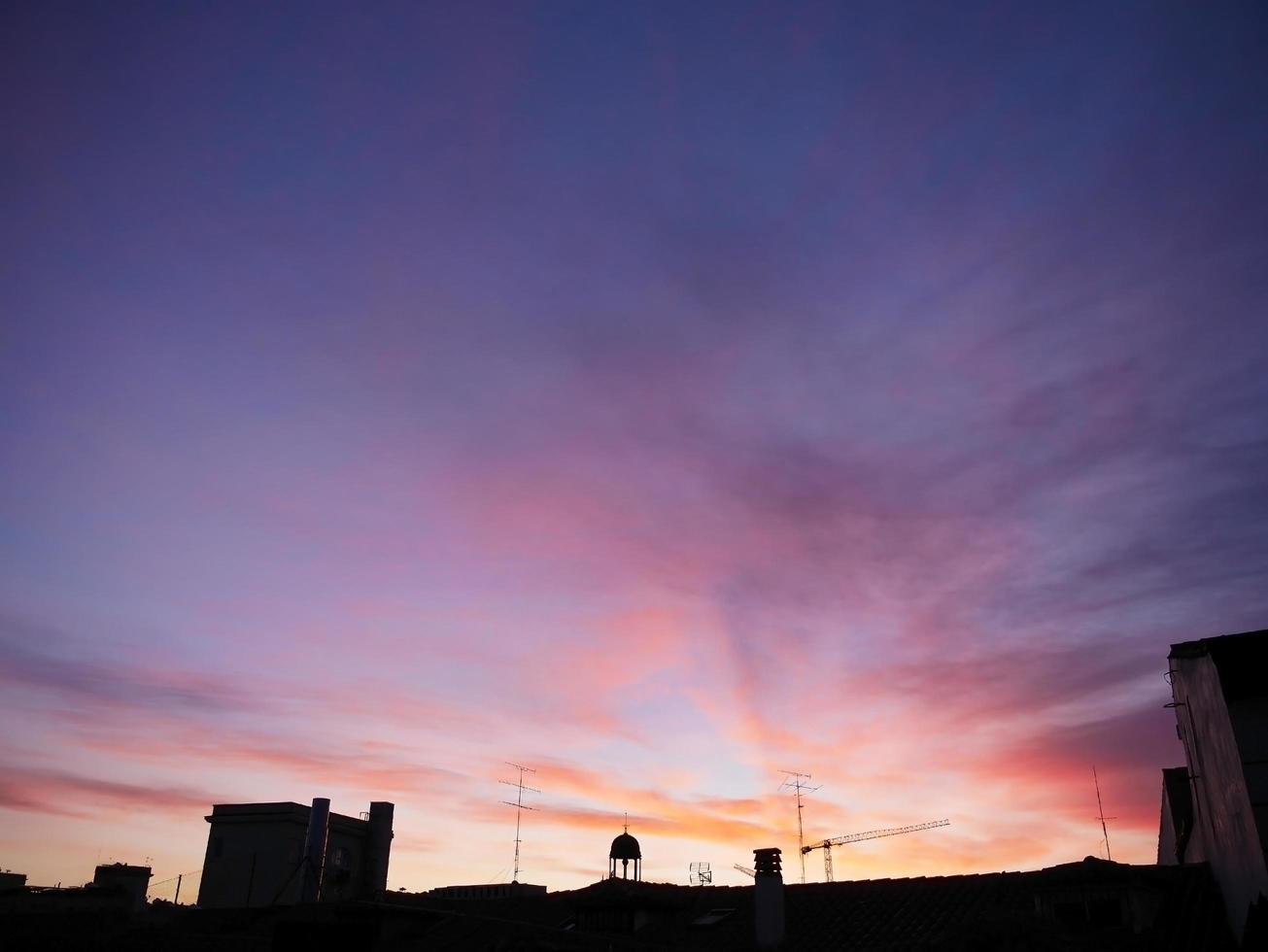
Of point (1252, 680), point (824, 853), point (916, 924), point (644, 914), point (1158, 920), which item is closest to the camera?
point (1252, 680)

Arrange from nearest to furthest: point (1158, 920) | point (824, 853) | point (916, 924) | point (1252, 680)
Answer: point (1252, 680)
point (1158, 920)
point (916, 924)
point (824, 853)

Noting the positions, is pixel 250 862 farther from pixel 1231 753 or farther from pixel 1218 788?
pixel 1231 753

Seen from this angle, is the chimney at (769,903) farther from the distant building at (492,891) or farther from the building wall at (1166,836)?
the distant building at (492,891)

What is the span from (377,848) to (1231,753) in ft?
227

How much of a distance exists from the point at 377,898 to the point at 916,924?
51016 millimetres

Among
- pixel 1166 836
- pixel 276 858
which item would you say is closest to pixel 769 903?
pixel 1166 836

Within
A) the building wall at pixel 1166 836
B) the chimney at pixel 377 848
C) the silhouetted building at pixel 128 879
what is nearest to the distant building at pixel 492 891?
the chimney at pixel 377 848

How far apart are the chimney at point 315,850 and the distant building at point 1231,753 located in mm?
56911

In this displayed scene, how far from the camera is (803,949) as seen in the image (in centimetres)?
3438

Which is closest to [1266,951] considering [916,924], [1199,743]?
[1199,743]

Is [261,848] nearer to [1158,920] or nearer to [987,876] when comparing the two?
[987,876]

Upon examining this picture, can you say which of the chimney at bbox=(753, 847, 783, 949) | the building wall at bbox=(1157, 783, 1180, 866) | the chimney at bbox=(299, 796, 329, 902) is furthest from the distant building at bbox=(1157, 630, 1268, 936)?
the chimney at bbox=(299, 796, 329, 902)

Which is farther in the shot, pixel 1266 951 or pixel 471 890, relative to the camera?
pixel 471 890

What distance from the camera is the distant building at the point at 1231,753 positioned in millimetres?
23281
